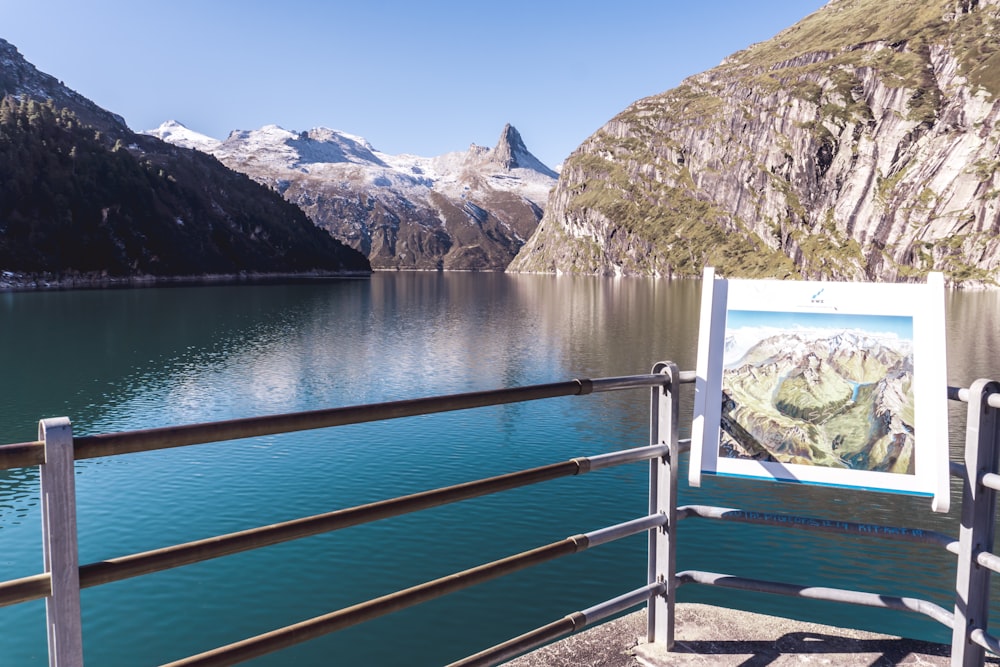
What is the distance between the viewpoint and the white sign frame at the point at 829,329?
494 centimetres

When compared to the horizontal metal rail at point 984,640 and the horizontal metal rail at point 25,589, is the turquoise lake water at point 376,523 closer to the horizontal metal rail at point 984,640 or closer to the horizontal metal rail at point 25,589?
the horizontal metal rail at point 984,640

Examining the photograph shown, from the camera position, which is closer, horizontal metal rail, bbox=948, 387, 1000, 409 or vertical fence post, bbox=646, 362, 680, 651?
horizontal metal rail, bbox=948, 387, 1000, 409

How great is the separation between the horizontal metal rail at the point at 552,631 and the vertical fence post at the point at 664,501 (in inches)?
5.6

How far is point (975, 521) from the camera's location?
4930 mm

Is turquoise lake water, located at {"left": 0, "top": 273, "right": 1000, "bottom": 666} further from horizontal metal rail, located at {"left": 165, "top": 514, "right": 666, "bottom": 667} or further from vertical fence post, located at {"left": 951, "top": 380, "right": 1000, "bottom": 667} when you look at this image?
vertical fence post, located at {"left": 951, "top": 380, "right": 1000, "bottom": 667}

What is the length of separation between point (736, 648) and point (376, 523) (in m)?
15.0

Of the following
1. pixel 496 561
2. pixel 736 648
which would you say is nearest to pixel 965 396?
pixel 736 648

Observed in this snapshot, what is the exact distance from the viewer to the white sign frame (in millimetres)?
4941

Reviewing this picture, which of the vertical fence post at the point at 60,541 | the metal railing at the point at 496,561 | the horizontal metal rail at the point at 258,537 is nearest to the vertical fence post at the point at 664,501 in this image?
the metal railing at the point at 496,561

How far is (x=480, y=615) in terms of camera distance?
1405 centimetres

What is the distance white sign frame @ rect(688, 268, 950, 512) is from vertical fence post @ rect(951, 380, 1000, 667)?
7.0 inches

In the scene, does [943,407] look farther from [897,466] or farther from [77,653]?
[77,653]

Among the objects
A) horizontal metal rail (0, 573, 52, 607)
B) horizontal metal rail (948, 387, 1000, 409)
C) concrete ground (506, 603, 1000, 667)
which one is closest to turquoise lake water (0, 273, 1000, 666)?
concrete ground (506, 603, 1000, 667)

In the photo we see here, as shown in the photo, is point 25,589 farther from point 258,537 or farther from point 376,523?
point 376,523
